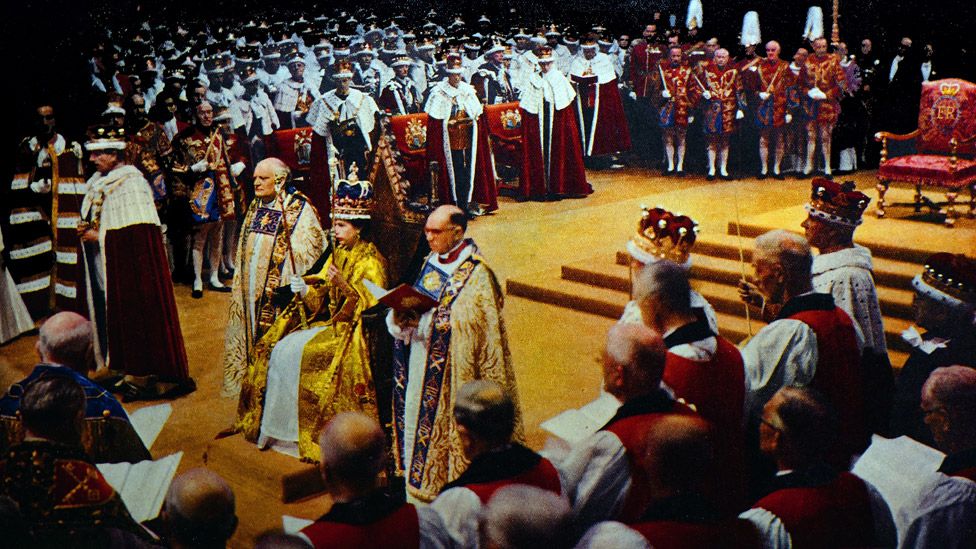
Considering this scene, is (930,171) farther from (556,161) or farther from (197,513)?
(197,513)

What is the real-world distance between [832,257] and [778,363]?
768 millimetres

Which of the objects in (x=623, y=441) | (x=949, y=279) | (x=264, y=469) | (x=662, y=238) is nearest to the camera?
(x=623, y=441)

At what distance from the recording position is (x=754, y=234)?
23.1ft

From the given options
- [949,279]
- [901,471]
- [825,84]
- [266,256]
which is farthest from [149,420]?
[825,84]

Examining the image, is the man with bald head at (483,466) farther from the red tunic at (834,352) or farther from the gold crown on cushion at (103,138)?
the gold crown on cushion at (103,138)

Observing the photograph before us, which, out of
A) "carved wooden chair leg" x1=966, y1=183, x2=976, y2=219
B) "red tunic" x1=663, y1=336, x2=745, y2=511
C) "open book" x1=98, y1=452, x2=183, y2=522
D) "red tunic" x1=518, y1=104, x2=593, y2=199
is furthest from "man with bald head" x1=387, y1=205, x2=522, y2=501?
"carved wooden chair leg" x1=966, y1=183, x2=976, y2=219

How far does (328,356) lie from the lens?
17.4 ft

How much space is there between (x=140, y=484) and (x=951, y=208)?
17.7 ft

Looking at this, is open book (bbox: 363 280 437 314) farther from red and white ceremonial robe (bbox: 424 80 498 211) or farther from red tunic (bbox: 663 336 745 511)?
red and white ceremonial robe (bbox: 424 80 498 211)

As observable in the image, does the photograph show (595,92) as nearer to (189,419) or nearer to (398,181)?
(398,181)

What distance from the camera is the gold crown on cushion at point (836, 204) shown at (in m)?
4.52

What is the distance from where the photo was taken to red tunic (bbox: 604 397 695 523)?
3.12m

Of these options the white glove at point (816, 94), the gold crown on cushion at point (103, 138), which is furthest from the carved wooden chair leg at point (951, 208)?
the gold crown on cushion at point (103, 138)

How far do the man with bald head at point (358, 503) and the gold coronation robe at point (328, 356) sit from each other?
2223 mm
